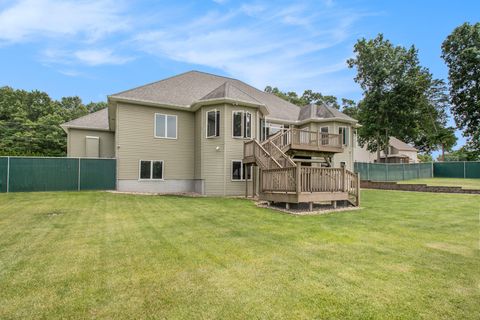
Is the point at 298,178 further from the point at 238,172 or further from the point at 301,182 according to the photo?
the point at 238,172

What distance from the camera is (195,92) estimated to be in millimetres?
17781

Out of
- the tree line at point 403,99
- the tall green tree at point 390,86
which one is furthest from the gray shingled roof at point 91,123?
the tall green tree at point 390,86

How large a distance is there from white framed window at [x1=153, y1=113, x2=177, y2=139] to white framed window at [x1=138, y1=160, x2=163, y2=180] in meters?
1.60

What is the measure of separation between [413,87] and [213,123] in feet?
77.8

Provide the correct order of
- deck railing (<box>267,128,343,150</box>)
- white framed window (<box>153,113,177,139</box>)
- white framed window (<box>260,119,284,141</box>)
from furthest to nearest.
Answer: white framed window (<box>260,119,284,141</box>), white framed window (<box>153,113,177,139</box>), deck railing (<box>267,128,343,150</box>)

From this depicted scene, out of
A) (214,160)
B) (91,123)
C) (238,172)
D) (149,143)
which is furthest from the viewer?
(91,123)

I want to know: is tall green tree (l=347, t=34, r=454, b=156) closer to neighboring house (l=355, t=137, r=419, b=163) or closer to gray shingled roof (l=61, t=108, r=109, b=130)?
neighboring house (l=355, t=137, r=419, b=163)

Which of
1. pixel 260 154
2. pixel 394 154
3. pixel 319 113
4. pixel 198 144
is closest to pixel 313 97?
pixel 394 154

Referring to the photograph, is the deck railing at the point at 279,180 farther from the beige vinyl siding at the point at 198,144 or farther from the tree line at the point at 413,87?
the tree line at the point at 413,87

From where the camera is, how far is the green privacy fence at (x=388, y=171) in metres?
25.7

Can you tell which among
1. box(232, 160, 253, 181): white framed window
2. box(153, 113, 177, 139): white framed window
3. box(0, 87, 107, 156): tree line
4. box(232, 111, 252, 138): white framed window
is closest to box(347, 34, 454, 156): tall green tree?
box(232, 111, 252, 138): white framed window

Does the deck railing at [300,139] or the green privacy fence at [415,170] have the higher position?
the deck railing at [300,139]

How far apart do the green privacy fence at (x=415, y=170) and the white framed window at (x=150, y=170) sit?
18.3 meters

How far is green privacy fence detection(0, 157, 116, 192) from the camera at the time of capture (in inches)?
550
